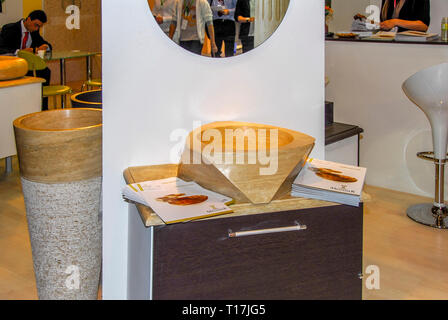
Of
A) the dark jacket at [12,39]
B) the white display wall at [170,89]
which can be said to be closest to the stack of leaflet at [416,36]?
the white display wall at [170,89]

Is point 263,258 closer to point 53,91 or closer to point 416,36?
point 416,36

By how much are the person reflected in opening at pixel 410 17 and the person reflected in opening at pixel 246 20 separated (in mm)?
3082

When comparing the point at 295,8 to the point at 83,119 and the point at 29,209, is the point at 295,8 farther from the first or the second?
the point at 29,209

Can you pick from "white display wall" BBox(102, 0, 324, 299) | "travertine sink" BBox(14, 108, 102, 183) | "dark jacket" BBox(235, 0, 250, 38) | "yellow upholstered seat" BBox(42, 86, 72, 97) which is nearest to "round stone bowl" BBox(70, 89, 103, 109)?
"travertine sink" BBox(14, 108, 102, 183)

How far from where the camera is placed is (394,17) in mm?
5117

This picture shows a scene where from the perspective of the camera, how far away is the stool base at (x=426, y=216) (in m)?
3.47

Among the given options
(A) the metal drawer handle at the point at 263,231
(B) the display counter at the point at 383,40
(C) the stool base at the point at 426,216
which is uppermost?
(B) the display counter at the point at 383,40

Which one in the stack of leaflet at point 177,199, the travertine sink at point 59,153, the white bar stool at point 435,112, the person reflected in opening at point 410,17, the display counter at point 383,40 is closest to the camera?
the stack of leaflet at point 177,199

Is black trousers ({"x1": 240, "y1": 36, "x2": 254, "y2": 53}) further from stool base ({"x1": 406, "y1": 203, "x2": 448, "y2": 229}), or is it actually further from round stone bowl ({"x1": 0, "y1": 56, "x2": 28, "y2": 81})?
round stone bowl ({"x1": 0, "y1": 56, "x2": 28, "y2": 81})

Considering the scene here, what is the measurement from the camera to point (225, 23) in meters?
2.00

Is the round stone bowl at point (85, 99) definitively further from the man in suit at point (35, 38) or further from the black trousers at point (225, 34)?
the man in suit at point (35, 38)
